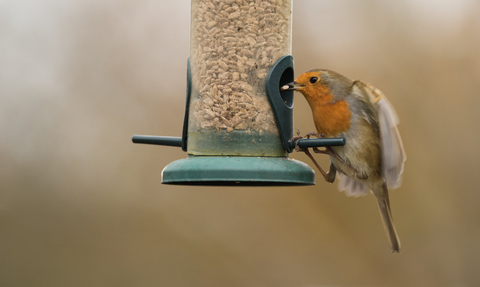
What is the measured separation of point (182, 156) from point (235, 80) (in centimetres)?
444

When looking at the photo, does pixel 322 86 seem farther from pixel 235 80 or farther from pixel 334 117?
pixel 235 80

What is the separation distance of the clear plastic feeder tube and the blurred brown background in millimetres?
4236

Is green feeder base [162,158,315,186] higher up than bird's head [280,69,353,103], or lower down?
lower down

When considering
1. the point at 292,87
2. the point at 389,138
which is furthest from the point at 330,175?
the point at 292,87

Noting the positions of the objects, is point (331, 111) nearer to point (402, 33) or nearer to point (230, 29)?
point (230, 29)

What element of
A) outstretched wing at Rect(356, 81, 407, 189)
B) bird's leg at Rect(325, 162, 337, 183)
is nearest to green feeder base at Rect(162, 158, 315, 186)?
outstretched wing at Rect(356, 81, 407, 189)

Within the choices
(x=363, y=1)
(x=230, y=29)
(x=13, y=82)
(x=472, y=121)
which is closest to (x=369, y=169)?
(x=230, y=29)

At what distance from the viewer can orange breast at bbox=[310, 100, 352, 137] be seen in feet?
15.5

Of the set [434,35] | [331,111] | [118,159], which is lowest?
[118,159]

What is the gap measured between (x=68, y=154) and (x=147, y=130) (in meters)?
1.36

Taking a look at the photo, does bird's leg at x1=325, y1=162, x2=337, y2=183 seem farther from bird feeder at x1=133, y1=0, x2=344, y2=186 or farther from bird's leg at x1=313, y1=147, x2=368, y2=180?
bird feeder at x1=133, y1=0, x2=344, y2=186

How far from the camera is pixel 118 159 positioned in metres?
8.98

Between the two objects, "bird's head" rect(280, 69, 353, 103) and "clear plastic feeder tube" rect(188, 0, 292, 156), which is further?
"bird's head" rect(280, 69, 353, 103)

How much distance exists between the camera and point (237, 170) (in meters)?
3.92
